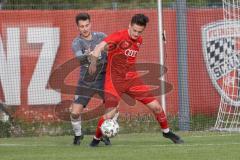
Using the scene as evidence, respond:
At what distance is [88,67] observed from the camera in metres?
11.4

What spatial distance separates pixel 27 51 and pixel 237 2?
4253 mm

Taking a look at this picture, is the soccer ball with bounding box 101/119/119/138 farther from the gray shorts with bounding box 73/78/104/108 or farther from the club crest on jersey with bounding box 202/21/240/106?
the club crest on jersey with bounding box 202/21/240/106

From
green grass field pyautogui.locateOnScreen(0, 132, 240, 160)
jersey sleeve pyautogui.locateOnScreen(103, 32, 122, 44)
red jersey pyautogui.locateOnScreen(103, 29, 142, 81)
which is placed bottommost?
green grass field pyautogui.locateOnScreen(0, 132, 240, 160)

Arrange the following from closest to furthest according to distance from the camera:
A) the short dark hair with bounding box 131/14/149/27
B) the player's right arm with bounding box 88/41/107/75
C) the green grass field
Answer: the green grass field, the player's right arm with bounding box 88/41/107/75, the short dark hair with bounding box 131/14/149/27

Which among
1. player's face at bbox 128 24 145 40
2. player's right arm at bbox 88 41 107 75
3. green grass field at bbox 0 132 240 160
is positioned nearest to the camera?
green grass field at bbox 0 132 240 160

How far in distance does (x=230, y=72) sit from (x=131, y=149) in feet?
19.5

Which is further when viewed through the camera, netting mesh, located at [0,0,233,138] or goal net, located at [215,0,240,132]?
goal net, located at [215,0,240,132]

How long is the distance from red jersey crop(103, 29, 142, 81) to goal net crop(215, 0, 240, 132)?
462 centimetres

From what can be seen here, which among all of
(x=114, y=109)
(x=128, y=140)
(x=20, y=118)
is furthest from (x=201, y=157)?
(x=20, y=118)

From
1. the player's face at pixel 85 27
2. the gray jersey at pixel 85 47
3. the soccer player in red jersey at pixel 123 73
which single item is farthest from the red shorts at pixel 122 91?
the player's face at pixel 85 27

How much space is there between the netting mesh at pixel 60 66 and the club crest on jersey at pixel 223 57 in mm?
296

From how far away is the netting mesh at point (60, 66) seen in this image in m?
14.6

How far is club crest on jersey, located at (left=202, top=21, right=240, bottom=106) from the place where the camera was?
51.7 feet

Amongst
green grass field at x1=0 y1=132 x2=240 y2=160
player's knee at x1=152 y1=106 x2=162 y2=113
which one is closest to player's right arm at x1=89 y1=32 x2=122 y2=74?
player's knee at x1=152 y1=106 x2=162 y2=113
